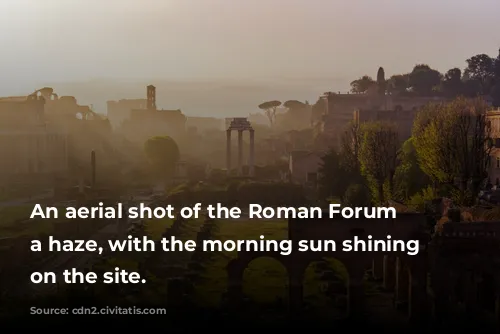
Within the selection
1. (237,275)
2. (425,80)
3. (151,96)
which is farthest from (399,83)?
(237,275)

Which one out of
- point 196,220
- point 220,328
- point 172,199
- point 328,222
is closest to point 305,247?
point 328,222

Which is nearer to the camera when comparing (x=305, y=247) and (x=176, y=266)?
(x=305, y=247)

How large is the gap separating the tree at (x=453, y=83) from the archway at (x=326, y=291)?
71220 mm

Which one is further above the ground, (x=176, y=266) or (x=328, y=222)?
(x=328, y=222)

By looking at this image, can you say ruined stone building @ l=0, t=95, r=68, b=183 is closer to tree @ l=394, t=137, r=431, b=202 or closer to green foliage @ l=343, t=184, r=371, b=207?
green foliage @ l=343, t=184, r=371, b=207

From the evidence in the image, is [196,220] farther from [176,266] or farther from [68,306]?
[68,306]

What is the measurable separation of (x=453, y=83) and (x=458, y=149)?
68.0m

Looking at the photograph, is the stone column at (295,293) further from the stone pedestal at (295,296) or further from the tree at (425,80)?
the tree at (425,80)

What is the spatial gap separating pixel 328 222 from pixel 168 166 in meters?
53.0

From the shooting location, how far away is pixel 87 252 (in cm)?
3184

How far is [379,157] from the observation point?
41062 mm

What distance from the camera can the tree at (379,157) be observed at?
40.5 m

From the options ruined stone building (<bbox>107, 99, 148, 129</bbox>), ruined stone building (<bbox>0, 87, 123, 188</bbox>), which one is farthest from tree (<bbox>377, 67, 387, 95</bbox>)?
ruined stone building (<bbox>107, 99, 148, 129</bbox>)

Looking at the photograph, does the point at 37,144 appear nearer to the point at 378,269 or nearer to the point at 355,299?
the point at 378,269
